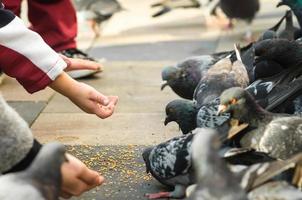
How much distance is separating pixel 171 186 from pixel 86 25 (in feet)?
11.9

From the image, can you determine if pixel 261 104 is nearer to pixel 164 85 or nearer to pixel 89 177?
pixel 89 177

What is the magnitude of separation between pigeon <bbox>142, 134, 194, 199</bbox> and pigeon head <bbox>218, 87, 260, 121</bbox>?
208mm

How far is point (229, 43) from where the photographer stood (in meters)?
5.59

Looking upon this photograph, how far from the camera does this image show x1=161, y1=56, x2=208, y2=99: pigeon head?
394 cm

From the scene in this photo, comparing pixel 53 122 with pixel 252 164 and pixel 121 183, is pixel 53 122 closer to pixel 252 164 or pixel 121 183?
pixel 121 183

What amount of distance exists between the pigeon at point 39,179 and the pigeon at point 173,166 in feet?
2.12

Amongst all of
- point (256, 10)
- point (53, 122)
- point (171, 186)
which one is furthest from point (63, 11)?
point (171, 186)

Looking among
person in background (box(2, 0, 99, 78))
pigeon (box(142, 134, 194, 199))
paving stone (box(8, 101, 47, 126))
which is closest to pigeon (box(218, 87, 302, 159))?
pigeon (box(142, 134, 194, 199))

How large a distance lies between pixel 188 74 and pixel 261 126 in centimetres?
137

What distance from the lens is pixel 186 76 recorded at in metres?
3.96

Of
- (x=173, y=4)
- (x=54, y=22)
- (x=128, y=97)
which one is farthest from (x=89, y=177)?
(x=173, y=4)

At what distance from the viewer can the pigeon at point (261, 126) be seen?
2566mm

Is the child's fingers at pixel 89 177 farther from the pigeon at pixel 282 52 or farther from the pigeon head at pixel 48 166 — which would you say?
the pigeon at pixel 282 52

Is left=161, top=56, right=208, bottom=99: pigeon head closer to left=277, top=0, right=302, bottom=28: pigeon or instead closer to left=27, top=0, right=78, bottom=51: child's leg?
left=277, top=0, right=302, bottom=28: pigeon
